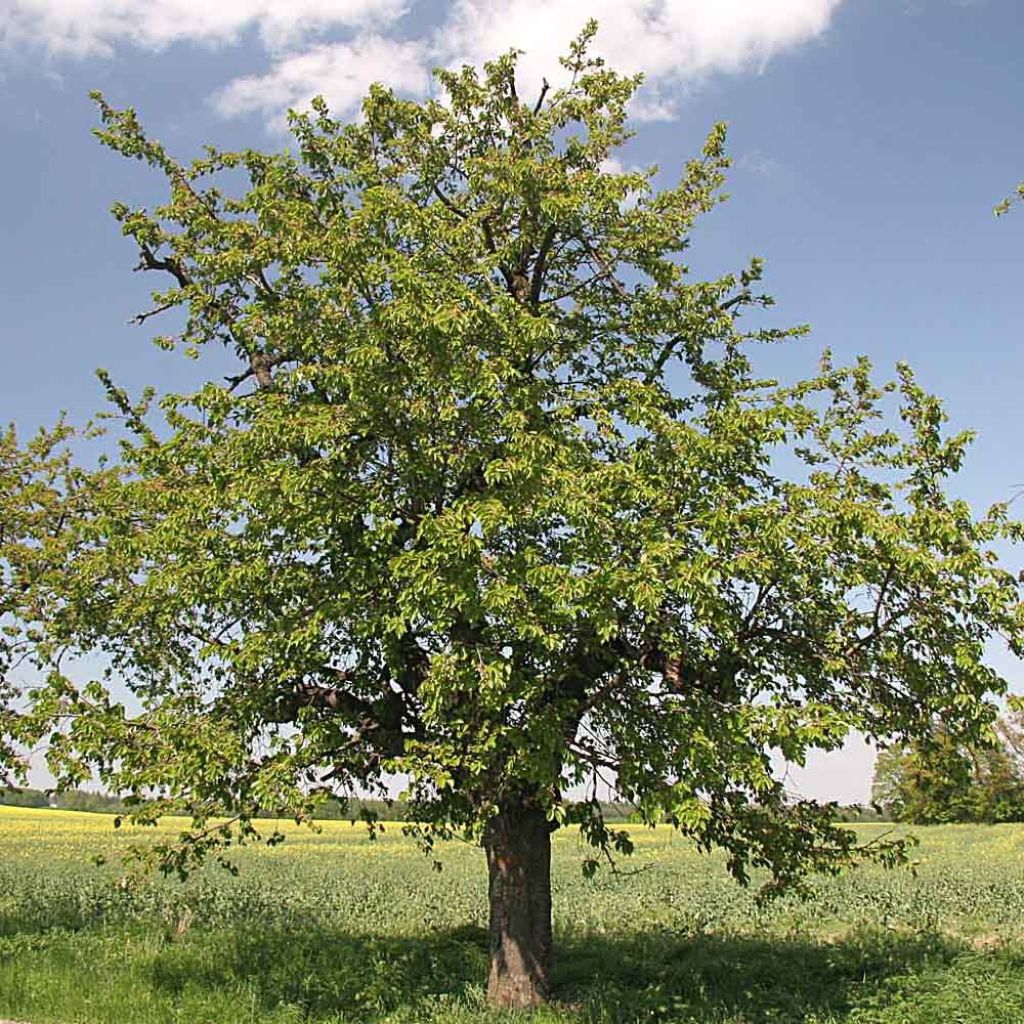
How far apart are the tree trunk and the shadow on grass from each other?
44cm

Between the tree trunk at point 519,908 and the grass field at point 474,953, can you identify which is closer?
the grass field at point 474,953

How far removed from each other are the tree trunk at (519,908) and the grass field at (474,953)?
0.44m

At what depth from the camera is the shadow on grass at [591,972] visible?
13477 millimetres

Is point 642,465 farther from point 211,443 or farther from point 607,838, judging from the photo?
point 211,443

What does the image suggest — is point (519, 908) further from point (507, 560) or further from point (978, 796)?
point (978, 796)

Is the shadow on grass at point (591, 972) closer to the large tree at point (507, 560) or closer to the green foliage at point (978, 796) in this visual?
the large tree at point (507, 560)

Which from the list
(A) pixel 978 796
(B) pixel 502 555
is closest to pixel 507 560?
(B) pixel 502 555

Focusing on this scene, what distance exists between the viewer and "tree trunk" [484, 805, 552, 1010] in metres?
13.6

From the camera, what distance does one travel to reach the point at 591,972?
15898mm

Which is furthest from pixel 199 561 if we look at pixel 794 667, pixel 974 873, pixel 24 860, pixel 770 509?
pixel 24 860

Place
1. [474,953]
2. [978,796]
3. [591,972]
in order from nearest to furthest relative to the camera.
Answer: [591,972], [474,953], [978,796]

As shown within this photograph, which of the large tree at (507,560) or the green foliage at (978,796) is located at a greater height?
the large tree at (507,560)

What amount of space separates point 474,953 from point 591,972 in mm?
2171

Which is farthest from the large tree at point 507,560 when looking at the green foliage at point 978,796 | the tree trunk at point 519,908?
the green foliage at point 978,796
